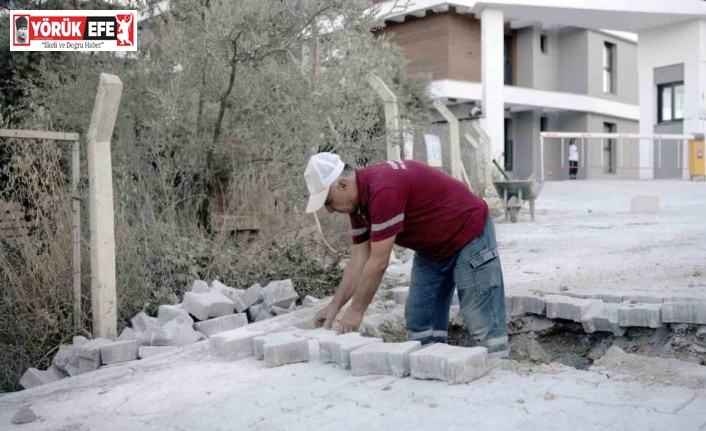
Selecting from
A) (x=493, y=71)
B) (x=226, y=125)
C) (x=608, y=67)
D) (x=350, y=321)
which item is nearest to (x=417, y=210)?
(x=350, y=321)

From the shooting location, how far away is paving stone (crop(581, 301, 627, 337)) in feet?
15.6

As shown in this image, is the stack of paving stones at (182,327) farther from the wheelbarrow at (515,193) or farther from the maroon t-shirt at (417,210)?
the wheelbarrow at (515,193)

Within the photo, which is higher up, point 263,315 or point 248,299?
point 248,299

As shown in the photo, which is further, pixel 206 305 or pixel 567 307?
pixel 206 305

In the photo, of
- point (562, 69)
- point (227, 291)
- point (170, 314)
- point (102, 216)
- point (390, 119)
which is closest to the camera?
point (102, 216)

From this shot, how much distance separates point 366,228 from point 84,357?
90.0 inches

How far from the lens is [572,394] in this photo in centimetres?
312

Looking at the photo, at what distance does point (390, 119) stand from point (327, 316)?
424cm

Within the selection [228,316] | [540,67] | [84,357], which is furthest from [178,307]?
[540,67]

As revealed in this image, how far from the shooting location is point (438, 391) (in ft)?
11.0

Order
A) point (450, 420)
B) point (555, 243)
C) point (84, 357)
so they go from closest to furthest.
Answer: point (450, 420) → point (84, 357) → point (555, 243)

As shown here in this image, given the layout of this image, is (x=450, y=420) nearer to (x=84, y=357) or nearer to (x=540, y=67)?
(x=84, y=357)

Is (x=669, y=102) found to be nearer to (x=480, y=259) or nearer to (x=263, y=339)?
(x=480, y=259)

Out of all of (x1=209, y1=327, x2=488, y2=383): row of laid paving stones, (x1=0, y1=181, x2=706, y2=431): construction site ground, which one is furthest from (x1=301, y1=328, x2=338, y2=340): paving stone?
(x1=0, y1=181, x2=706, y2=431): construction site ground
